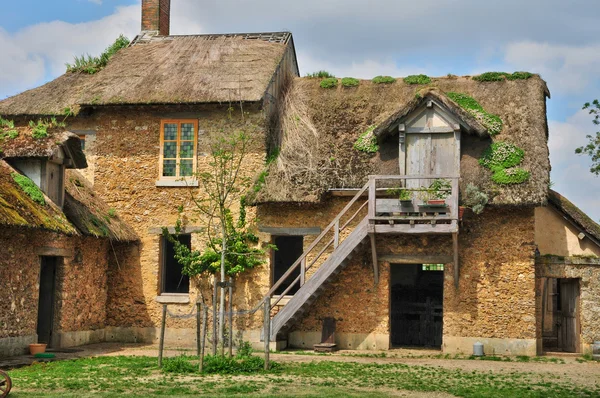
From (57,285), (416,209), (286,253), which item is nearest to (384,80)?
(416,209)

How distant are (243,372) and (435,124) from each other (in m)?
9.14

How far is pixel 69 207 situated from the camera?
1984 centimetres

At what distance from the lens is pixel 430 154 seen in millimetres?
21406

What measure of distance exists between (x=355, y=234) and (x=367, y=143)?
3.05m

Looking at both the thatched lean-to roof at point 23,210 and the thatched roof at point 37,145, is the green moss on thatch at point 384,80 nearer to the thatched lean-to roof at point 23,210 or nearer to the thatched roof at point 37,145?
the thatched roof at point 37,145

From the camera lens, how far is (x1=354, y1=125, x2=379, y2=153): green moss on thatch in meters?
21.9

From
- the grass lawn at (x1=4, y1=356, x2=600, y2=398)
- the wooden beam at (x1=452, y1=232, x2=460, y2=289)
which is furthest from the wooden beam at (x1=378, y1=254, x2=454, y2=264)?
the grass lawn at (x1=4, y1=356, x2=600, y2=398)

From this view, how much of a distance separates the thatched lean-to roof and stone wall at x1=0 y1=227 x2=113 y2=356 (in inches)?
19.8

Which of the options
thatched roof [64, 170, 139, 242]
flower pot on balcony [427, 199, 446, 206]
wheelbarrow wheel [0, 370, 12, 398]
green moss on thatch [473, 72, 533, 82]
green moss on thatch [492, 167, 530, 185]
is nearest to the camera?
wheelbarrow wheel [0, 370, 12, 398]

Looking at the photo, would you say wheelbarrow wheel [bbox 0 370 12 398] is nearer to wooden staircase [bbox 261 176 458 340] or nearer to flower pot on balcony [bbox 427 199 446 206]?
wooden staircase [bbox 261 176 458 340]

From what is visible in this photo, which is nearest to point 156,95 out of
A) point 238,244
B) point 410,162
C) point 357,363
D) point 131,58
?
point 131,58

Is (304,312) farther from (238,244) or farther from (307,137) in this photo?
(307,137)

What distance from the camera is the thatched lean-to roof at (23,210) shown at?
16.5 m

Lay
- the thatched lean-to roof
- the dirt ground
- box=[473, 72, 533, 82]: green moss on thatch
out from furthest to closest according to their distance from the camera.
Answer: box=[473, 72, 533, 82]: green moss on thatch, the dirt ground, the thatched lean-to roof
